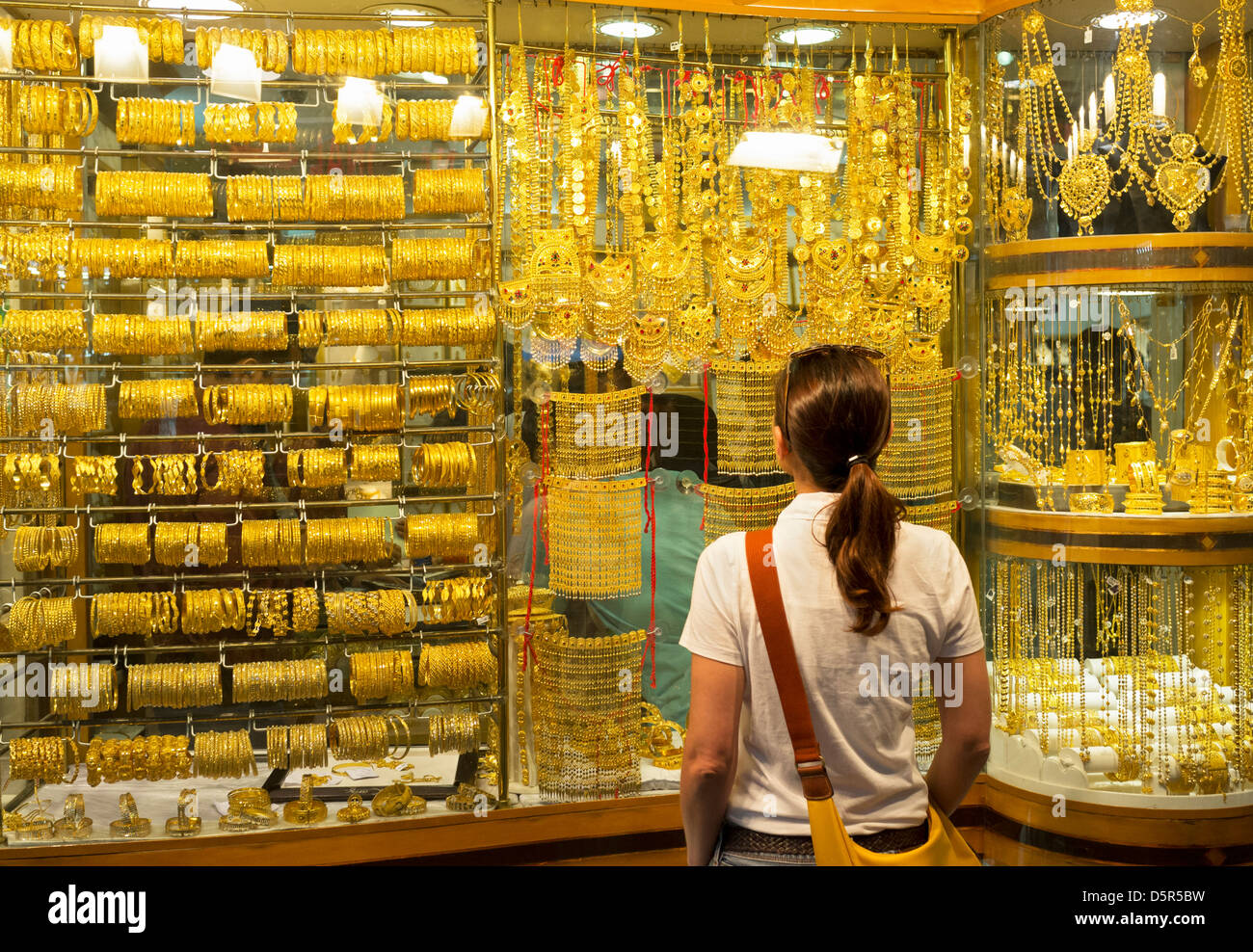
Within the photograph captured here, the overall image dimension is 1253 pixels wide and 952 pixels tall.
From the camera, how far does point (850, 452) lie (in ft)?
5.19

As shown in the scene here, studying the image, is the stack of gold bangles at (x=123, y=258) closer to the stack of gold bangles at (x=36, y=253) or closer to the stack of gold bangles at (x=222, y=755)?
the stack of gold bangles at (x=36, y=253)

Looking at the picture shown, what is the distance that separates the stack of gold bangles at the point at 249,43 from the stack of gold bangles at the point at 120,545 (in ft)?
4.75

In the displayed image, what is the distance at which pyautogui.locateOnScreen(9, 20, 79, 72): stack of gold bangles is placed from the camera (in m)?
3.13

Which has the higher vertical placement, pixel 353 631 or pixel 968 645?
pixel 968 645

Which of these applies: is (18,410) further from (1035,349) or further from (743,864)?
(1035,349)

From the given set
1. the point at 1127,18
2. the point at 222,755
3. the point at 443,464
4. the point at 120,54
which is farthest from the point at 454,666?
the point at 1127,18

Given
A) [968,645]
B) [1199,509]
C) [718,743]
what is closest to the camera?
[718,743]

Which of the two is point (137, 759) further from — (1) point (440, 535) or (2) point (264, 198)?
(2) point (264, 198)

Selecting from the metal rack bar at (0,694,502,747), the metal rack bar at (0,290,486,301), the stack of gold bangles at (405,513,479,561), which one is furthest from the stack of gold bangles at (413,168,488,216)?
the metal rack bar at (0,694,502,747)

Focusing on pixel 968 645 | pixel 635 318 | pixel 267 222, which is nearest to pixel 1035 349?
pixel 635 318

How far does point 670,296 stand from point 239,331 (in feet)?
4.53

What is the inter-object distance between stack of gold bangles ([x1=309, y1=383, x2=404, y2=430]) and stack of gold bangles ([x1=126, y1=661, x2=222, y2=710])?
0.84 metres

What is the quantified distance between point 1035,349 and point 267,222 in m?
2.60

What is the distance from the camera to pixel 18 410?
3152 mm
